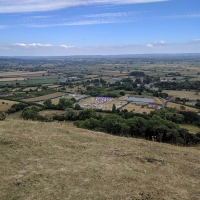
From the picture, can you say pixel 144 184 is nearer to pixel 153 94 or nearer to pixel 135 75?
pixel 153 94

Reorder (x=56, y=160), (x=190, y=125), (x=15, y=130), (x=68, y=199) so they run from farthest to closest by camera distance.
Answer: (x=190, y=125) → (x=15, y=130) → (x=56, y=160) → (x=68, y=199)

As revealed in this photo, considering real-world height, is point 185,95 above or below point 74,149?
below

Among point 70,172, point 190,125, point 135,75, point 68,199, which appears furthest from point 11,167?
point 135,75

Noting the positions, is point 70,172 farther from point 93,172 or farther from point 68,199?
point 68,199

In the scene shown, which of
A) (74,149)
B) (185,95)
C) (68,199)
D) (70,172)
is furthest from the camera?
(185,95)

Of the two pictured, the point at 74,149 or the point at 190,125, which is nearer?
the point at 74,149

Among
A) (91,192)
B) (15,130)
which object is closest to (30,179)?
(91,192)
